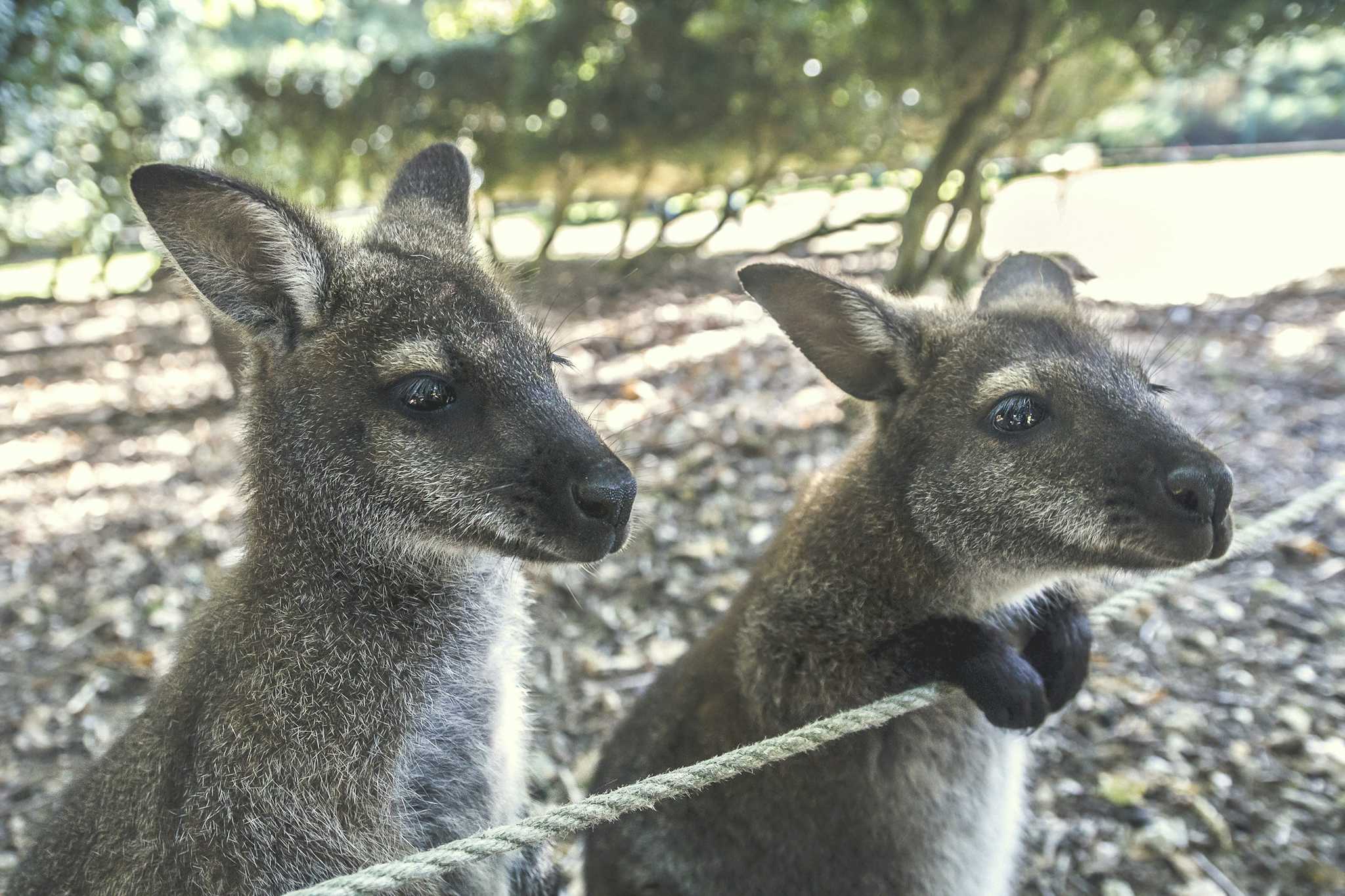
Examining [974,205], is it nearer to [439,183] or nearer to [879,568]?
[439,183]

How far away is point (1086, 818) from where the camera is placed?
377 cm

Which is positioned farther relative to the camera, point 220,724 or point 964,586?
point 964,586

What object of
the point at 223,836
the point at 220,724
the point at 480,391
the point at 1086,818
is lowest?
the point at 1086,818

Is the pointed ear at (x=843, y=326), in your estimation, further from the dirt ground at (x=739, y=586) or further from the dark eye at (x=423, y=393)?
the dark eye at (x=423, y=393)

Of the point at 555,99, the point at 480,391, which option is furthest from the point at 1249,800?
the point at 555,99

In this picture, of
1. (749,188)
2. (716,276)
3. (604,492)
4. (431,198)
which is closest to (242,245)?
(431,198)

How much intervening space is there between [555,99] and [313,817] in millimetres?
10539

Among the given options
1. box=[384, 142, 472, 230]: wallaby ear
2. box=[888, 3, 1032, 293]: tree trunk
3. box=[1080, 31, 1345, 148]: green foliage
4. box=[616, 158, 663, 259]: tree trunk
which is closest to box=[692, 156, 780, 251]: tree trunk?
box=[616, 158, 663, 259]: tree trunk

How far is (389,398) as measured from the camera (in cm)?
249

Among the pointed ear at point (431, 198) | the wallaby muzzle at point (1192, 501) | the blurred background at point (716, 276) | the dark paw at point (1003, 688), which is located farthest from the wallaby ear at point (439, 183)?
the wallaby muzzle at point (1192, 501)

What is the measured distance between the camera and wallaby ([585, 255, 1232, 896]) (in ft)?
8.45

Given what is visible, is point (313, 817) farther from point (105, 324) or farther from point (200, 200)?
point (105, 324)

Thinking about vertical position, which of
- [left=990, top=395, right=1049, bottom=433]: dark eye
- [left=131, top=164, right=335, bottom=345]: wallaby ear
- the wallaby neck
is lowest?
the wallaby neck

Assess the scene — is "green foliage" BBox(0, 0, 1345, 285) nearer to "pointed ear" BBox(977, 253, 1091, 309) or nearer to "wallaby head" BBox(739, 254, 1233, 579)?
"pointed ear" BBox(977, 253, 1091, 309)
